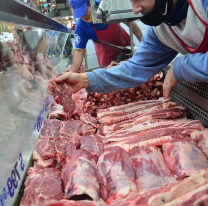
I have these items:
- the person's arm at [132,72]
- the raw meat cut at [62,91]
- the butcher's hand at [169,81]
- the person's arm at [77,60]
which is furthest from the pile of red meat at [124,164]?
the person's arm at [77,60]

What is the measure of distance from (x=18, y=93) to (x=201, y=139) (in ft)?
6.31

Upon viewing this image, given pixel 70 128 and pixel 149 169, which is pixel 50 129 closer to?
pixel 70 128

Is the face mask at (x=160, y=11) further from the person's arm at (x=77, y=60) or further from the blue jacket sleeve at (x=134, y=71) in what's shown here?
the person's arm at (x=77, y=60)

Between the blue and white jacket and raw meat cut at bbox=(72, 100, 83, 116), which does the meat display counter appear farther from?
the blue and white jacket

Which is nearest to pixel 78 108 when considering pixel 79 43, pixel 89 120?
pixel 89 120

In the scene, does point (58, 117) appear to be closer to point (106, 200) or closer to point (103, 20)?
point (106, 200)

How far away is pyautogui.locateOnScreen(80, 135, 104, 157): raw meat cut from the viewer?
1950 millimetres

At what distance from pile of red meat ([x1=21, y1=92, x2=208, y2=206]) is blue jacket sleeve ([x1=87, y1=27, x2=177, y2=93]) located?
1.72ft

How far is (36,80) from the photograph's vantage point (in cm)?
263

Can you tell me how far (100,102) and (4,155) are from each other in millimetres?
1936

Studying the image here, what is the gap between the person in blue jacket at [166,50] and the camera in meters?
1.70

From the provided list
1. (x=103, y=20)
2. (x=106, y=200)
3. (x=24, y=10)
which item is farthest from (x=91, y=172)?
(x=103, y=20)

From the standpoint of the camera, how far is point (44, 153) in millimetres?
1930

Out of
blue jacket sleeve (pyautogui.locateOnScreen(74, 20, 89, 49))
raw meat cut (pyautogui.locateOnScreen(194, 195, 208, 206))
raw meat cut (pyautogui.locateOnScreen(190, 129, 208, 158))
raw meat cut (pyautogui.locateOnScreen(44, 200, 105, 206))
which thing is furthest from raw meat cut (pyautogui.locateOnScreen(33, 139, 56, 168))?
blue jacket sleeve (pyautogui.locateOnScreen(74, 20, 89, 49))
